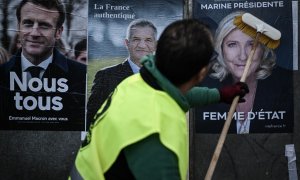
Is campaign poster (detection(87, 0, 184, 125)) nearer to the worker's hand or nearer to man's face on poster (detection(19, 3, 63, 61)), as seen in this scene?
man's face on poster (detection(19, 3, 63, 61))

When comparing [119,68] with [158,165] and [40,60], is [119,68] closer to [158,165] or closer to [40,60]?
[40,60]

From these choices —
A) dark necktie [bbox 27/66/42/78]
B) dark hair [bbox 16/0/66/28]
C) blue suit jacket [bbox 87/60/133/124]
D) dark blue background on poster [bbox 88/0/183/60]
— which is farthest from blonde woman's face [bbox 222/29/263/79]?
dark necktie [bbox 27/66/42/78]

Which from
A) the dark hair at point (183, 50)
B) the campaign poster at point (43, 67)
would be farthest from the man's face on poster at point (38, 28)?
the dark hair at point (183, 50)

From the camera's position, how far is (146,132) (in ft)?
5.31

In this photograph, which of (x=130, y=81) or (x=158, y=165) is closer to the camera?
(x=158, y=165)

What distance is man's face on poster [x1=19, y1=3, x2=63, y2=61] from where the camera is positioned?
192 inches

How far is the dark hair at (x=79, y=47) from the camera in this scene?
488 cm

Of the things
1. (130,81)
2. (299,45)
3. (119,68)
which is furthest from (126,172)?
(299,45)

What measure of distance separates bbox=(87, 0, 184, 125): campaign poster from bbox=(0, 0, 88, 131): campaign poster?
0.33 ft

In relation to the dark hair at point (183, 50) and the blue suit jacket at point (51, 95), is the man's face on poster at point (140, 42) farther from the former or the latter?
the dark hair at point (183, 50)

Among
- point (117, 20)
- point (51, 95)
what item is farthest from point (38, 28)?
point (117, 20)

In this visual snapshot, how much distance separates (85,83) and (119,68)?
40cm

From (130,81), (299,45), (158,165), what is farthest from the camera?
(299,45)

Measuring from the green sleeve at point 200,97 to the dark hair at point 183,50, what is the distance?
61 cm
